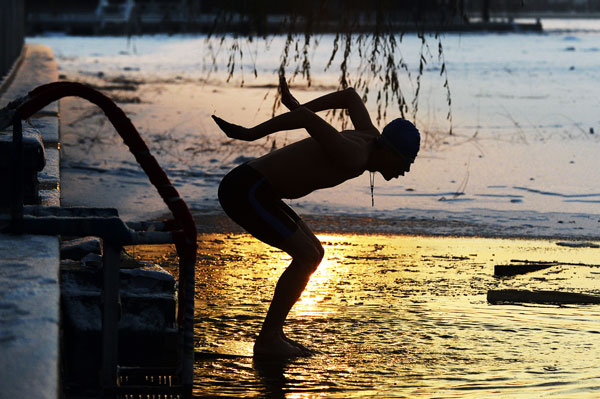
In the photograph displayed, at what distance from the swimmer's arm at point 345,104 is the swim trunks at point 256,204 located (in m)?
0.43

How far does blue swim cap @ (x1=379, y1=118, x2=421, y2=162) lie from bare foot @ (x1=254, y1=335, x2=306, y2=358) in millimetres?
1022

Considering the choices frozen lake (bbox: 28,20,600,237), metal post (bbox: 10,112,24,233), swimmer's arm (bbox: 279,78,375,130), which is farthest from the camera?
frozen lake (bbox: 28,20,600,237)

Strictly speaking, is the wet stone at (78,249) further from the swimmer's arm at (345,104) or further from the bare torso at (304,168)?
the swimmer's arm at (345,104)

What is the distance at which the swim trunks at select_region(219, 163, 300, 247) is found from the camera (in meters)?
4.95

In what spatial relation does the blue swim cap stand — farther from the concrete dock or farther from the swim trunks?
the concrete dock

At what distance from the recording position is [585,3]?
114m

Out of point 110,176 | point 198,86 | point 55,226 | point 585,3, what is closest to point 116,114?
point 55,226

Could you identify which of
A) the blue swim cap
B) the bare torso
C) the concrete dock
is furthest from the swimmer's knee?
the concrete dock

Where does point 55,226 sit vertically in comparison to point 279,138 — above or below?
above

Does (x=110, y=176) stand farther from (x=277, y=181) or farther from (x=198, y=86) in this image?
(x=198, y=86)

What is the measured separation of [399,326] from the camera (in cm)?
569

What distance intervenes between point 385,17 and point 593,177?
7204mm

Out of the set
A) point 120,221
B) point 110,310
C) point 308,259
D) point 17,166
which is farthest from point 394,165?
point 17,166

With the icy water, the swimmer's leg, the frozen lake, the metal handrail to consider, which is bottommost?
the frozen lake
